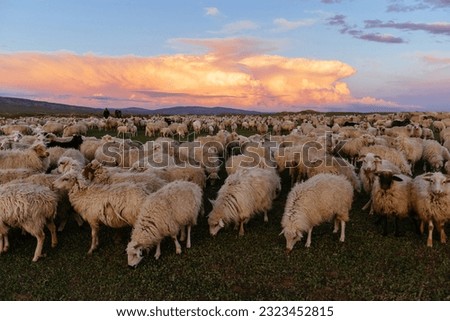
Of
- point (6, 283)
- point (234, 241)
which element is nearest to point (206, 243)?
point (234, 241)

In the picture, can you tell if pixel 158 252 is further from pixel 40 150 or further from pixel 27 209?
pixel 40 150

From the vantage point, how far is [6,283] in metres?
6.79

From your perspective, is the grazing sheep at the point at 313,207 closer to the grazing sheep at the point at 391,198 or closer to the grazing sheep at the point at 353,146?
the grazing sheep at the point at 391,198

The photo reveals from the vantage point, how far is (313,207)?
8297mm

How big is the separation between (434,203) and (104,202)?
7367 mm

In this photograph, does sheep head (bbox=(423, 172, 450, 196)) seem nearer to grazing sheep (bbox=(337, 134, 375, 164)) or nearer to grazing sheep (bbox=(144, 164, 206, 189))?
grazing sheep (bbox=(144, 164, 206, 189))

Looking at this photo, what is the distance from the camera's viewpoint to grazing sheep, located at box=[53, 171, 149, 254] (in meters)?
7.99

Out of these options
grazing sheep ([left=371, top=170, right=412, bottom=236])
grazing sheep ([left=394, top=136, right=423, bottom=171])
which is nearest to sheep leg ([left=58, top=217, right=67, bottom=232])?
grazing sheep ([left=371, top=170, right=412, bottom=236])

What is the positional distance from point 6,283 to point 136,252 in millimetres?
2437

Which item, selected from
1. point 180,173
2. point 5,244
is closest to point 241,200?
point 180,173

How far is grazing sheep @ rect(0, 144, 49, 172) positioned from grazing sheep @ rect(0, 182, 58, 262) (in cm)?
442

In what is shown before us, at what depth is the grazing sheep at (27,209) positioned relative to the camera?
7.54 metres

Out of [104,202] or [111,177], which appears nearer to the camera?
[104,202]
